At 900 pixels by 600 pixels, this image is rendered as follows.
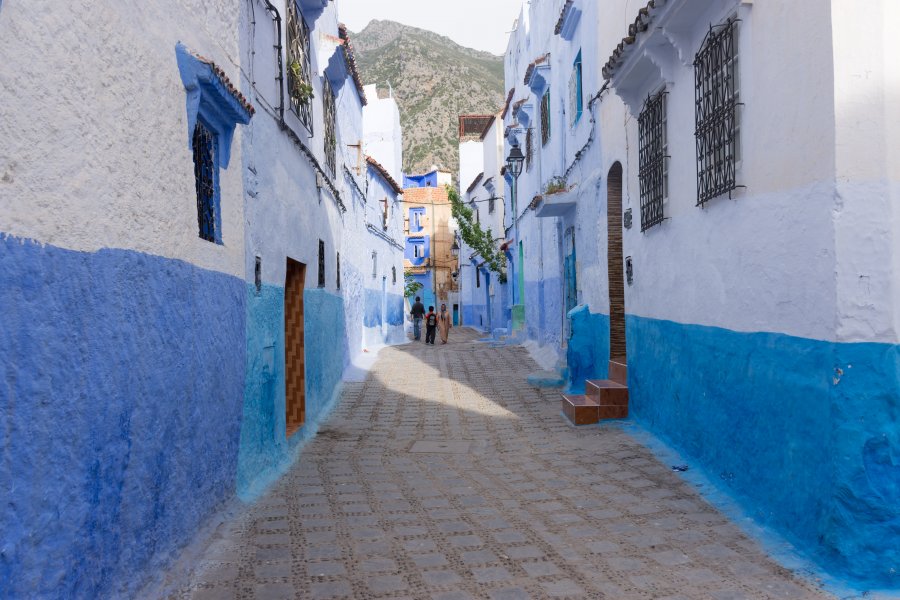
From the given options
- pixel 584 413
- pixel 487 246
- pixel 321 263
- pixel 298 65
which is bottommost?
pixel 584 413

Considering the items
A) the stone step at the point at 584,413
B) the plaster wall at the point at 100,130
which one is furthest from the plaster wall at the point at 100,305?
the stone step at the point at 584,413

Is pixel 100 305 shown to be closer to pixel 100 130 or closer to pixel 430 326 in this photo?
pixel 100 130

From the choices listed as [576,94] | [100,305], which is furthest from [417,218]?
[100,305]

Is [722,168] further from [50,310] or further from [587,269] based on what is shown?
[587,269]

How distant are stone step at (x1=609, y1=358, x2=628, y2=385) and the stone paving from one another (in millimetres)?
987

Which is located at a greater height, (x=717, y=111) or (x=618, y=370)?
(x=717, y=111)

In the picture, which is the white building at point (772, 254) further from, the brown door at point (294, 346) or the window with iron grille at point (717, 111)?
the brown door at point (294, 346)

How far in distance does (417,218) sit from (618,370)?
34079 millimetres

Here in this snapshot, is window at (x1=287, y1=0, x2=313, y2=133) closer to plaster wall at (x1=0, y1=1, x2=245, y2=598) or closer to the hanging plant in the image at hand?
the hanging plant

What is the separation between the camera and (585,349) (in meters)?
10.4

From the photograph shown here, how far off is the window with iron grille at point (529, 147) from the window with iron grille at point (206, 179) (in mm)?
12737

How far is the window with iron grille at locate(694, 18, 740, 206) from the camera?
5188 millimetres

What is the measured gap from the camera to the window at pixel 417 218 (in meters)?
42.2

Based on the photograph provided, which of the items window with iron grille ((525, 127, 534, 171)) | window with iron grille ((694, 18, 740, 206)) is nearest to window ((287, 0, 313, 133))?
window with iron grille ((694, 18, 740, 206))
